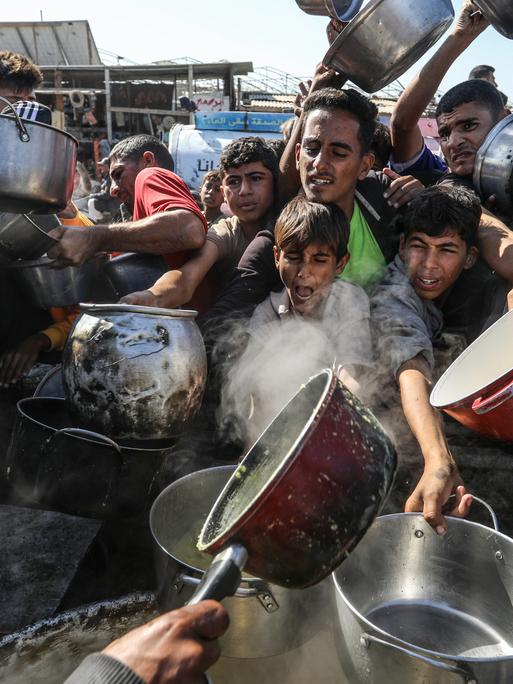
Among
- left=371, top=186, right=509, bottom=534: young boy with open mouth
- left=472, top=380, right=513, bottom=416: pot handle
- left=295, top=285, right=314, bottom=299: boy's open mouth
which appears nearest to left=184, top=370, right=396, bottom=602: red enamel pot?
left=472, top=380, right=513, bottom=416: pot handle

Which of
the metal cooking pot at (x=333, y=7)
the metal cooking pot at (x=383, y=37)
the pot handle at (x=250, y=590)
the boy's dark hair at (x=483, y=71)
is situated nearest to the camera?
the pot handle at (x=250, y=590)

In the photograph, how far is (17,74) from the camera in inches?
159

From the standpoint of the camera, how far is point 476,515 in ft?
9.28

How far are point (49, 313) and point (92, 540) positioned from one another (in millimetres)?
1531

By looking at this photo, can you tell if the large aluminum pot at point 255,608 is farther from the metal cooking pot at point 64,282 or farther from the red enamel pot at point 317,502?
the metal cooking pot at point 64,282

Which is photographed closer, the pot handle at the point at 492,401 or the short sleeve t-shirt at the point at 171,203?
the pot handle at the point at 492,401

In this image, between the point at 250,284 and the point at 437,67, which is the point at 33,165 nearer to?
the point at 250,284

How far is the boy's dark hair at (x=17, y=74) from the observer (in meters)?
4.02

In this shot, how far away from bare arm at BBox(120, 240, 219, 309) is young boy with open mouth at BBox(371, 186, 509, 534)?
0.95 metres

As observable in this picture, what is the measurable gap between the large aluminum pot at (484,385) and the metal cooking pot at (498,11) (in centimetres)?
212

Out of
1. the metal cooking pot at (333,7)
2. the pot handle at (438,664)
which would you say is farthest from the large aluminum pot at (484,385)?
the metal cooking pot at (333,7)

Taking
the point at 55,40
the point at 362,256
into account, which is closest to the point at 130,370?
the point at 362,256

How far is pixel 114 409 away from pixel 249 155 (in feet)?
6.48

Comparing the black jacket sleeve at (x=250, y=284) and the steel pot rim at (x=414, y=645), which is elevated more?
the black jacket sleeve at (x=250, y=284)
